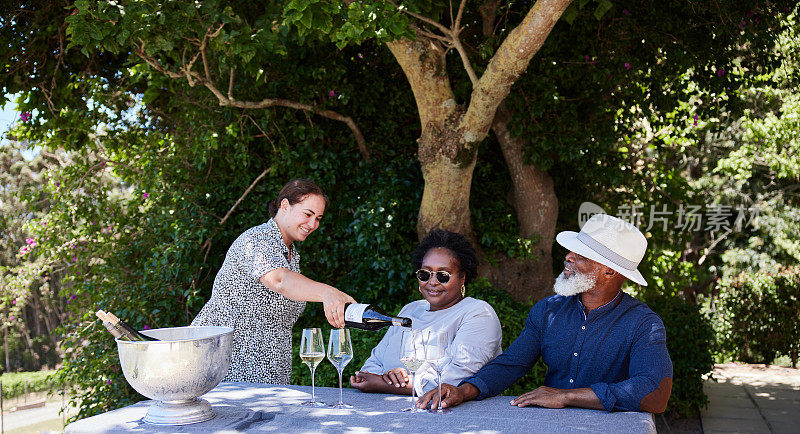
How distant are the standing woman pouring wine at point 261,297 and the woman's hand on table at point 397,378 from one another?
467mm

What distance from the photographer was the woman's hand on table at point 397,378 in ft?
9.60

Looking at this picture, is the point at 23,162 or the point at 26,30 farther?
the point at 23,162

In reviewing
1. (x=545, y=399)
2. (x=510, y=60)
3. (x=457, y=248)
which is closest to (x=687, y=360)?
(x=510, y=60)

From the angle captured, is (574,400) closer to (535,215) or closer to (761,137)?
(535,215)

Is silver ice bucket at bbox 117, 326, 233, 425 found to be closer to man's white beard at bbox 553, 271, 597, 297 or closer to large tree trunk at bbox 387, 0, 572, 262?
man's white beard at bbox 553, 271, 597, 297

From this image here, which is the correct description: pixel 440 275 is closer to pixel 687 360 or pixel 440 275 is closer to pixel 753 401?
pixel 687 360

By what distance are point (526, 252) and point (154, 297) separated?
3.36 m

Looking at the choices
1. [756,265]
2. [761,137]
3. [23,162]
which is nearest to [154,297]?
[761,137]

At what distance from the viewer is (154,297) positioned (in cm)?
601

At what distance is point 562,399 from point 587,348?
1.53 feet

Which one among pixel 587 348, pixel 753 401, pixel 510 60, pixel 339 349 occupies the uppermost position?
pixel 510 60

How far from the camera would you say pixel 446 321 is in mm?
3262

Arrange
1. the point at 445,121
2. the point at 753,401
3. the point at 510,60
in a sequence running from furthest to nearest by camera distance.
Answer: the point at 753,401 → the point at 445,121 → the point at 510,60

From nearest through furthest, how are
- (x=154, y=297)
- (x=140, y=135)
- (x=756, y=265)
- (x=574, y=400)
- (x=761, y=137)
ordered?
(x=574, y=400) < (x=154, y=297) < (x=140, y=135) < (x=761, y=137) < (x=756, y=265)
